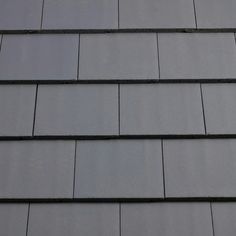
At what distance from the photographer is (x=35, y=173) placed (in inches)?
70.7

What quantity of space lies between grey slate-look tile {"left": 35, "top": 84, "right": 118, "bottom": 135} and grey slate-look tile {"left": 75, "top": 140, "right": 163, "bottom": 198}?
3.3 inches

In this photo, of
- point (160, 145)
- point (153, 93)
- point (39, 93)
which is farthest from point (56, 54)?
point (160, 145)

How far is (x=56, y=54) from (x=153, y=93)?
54cm

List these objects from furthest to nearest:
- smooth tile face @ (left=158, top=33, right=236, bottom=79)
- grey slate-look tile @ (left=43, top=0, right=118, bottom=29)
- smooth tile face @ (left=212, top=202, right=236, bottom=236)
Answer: grey slate-look tile @ (left=43, top=0, right=118, bottom=29) → smooth tile face @ (left=158, top=33, right=236, bottom=79) → smooth tile face @ (left=212, top=202, right=236, bottom=236)

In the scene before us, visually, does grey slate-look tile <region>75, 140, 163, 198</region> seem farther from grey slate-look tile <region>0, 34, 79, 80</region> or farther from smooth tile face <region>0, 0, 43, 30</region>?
smooth tile face <region>0, 0, 43, 30</region>

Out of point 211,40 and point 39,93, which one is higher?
point 211,40

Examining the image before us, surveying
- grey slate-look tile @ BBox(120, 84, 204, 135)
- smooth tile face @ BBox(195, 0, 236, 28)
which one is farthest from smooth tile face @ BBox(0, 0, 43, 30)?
smooth tile face @ BBox(195, 0, 236, 28)

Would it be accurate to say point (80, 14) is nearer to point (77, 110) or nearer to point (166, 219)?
point (77, 110)

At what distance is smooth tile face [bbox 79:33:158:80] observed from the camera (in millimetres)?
1958

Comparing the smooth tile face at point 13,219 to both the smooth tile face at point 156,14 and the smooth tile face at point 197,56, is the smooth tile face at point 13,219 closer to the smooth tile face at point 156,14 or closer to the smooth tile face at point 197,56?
the smooth tile face at point 197,56

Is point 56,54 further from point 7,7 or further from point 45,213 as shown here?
point 45,213

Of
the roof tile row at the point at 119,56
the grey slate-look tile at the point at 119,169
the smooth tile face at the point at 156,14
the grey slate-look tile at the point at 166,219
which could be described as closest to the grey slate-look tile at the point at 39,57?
the roof tile row at the point at 119,56

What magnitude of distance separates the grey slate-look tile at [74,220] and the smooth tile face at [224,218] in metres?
0.44

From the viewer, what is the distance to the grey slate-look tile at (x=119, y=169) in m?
1.76
